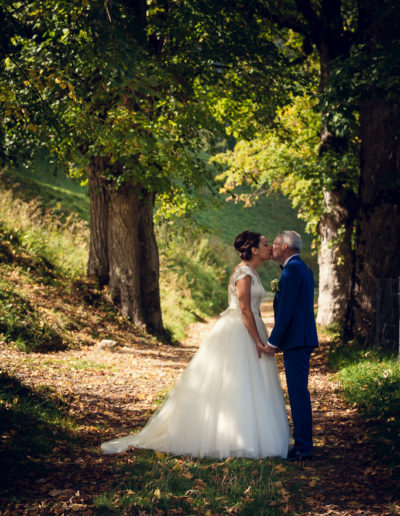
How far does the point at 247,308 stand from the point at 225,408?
1040 millimetres

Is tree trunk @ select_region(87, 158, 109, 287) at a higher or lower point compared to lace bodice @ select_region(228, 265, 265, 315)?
higher

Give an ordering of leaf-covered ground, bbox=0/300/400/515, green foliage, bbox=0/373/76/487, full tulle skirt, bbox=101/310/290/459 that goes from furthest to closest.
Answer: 1. full tulle skirt, bbox=101/310/290/459
2. green foliage, bbox=0/373/76/487
3. leaf-covered ground, bbox=0/300/400/515

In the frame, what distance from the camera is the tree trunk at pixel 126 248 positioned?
1260cm

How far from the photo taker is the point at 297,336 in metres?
5.21

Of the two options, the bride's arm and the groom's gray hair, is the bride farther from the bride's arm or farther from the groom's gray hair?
the groom's gray hair

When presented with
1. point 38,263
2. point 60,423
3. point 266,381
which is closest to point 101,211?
point 38,263

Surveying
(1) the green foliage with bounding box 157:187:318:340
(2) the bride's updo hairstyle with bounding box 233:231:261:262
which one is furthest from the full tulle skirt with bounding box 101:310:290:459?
(1) the green foliage with bounding box 157:187:318:340

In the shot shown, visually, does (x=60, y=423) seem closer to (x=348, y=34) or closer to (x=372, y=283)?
(x=372, y=283)

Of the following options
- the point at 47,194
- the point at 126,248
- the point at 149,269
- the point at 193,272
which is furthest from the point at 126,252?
the point at 47,194

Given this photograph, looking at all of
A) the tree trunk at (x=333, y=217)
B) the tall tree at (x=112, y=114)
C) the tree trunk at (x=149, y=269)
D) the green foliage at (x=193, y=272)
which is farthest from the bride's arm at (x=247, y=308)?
the green foliage at (x=193, y=272)

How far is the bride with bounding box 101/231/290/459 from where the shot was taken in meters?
5.18

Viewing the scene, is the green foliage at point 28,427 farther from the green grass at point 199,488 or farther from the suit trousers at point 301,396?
the suit trousers at point 301,396

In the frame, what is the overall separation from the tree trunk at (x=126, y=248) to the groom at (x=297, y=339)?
24.4 feet

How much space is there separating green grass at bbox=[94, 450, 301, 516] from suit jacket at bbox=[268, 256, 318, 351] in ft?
3.88
